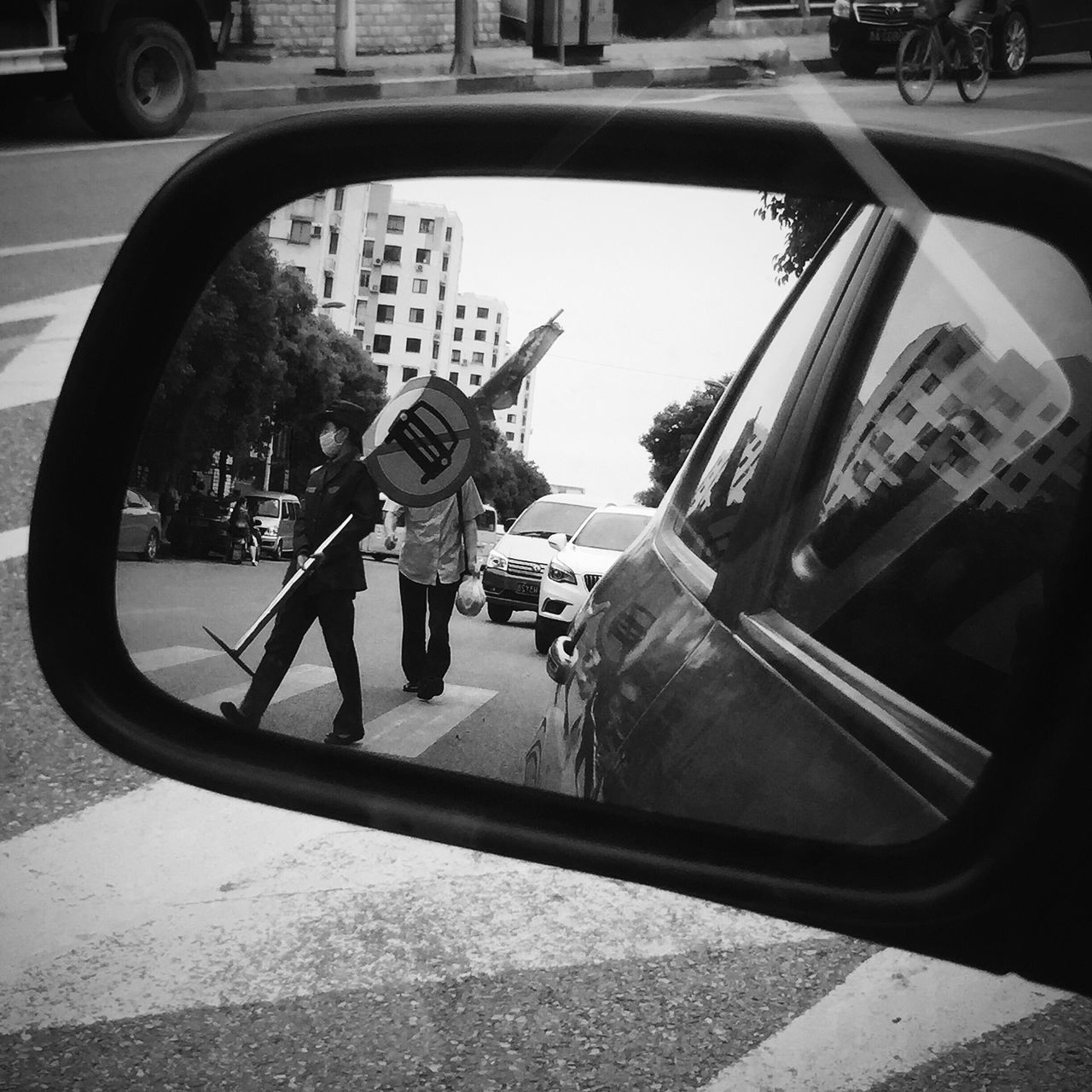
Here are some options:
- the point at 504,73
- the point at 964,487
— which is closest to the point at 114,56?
the point at 504,73

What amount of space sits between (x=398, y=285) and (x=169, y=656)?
0.44 m

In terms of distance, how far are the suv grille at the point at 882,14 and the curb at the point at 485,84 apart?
5.59ft

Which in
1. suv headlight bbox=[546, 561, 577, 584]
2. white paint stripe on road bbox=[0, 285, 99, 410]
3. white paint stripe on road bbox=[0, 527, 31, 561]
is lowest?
white paint stripe on road bbox=[0, 527, 31, 561]

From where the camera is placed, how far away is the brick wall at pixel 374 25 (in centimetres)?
2084

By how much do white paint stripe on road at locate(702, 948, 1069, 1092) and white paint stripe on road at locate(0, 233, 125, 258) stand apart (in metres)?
10.2

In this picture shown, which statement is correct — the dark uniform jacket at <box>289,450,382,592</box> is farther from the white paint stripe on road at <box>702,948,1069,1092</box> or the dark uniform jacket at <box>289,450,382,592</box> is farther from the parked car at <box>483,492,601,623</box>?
the white paint stripe on road at <box>702,948,1069,1092</box>

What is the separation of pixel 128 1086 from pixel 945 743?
231cm

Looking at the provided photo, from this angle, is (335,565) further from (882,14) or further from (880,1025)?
(882,14)

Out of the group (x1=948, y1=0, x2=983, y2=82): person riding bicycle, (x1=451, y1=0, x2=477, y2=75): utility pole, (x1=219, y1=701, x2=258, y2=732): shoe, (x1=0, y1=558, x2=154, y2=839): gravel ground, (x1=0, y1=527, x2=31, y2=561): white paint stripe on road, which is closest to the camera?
(x1=219, y1=701, x2=258, y2=732): shoe

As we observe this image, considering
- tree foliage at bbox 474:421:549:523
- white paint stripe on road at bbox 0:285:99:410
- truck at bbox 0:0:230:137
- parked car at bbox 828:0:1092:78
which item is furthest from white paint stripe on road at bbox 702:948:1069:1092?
parked car at bbox 828:0:1092:78

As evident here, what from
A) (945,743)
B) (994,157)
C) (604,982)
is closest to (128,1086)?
(604,982)

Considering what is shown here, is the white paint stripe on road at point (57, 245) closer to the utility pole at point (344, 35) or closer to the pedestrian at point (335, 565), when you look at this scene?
the utility pole at point (344, 35)

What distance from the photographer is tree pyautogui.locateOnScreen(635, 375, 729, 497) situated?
1.20m

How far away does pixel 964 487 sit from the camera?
105 centimetres
